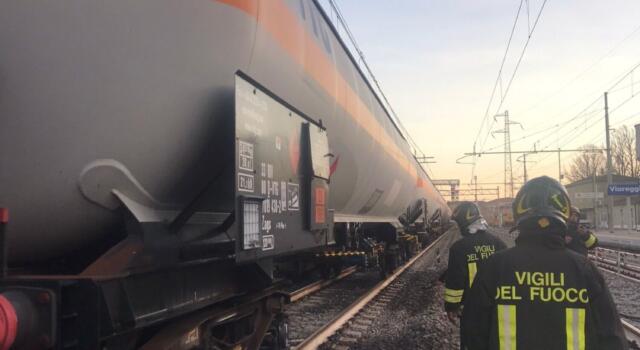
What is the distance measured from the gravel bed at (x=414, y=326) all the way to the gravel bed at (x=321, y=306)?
770mm

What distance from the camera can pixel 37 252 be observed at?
8.36ft

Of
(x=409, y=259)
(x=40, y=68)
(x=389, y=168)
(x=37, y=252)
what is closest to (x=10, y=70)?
(x=40, y=68)

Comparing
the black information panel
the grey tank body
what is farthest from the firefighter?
the grey tank body

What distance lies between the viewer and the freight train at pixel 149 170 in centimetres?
224

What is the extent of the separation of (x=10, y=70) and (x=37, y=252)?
34.5 inches

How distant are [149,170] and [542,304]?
202 cm

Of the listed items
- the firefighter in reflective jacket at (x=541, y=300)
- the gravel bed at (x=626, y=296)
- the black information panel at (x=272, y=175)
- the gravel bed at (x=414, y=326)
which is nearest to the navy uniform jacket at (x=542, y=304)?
the firefighter in reflective jacket at (x=541, y=300)

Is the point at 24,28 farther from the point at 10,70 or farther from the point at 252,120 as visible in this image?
the point at 252,120

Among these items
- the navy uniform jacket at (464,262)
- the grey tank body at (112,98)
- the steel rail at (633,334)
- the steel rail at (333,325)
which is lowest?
the steel rail at (633,334)

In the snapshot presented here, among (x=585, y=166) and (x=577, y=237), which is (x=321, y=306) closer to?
(x=577, y=237)

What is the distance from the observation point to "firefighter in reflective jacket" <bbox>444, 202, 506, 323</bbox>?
427 centimetres

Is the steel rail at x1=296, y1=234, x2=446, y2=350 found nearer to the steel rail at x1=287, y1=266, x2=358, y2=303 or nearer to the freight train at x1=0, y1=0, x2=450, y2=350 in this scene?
the steel rail at x1=287, y1=266, x2=358, y2=303

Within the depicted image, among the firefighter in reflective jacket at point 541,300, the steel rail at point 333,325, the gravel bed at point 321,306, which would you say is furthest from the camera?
the gravel bed at point 321,306

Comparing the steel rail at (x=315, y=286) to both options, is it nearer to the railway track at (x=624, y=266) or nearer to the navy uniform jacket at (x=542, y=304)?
the navy uniform jacket at (x=542, y=304)
